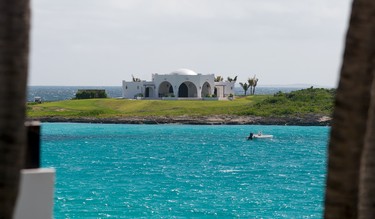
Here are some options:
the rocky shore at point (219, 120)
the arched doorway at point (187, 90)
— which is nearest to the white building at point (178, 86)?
the arched doorway at point (187, 90)

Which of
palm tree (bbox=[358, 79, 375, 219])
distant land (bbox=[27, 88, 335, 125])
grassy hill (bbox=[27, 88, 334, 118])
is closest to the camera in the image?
palm tree (bbox=[358, 79, 375, 219])

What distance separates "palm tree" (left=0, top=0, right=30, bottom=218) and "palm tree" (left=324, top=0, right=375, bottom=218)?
1890mm

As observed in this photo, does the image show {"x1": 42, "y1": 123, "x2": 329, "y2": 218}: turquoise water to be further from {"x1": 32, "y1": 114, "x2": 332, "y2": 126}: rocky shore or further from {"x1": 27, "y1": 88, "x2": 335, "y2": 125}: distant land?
{"x1": 27, "y1": 88, "x2": 335, "y2": 125}: distant land

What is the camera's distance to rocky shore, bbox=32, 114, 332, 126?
89.1 metres

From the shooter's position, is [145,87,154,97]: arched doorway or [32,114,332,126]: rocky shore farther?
[145,87,154,97]: arched doorway

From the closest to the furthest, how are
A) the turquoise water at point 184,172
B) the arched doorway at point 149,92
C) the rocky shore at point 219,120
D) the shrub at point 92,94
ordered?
the turquoise water at point 184,172, the rocky shore at point 219,120, the arched doorway at point 149,92, the shrub at point 92,94

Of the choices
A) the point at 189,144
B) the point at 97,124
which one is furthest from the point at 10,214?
the point at 97,124

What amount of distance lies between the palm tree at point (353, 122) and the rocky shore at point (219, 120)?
8397 cm

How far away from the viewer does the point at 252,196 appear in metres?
37.1

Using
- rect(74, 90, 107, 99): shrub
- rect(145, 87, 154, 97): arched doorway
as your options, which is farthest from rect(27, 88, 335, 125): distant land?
rect(74, 90, 107, 99): shrub

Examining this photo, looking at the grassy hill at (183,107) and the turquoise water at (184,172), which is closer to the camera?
the turquoise water at (184,172)

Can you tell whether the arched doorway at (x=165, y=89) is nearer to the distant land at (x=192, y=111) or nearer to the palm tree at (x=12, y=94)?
the distant land at (x=192, y=111)

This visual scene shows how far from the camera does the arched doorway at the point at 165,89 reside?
104 metres

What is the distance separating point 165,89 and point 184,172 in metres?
59.0
